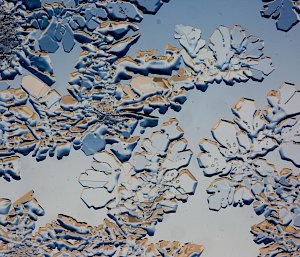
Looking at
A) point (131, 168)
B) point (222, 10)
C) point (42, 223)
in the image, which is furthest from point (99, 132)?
point (222, 10)

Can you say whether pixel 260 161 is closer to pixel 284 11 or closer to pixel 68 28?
pixel 284 11

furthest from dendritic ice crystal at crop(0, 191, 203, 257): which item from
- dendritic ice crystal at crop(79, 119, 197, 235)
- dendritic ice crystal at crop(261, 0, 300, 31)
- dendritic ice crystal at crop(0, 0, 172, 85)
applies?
dendritic ice crystal at crop(261, 0, 300, 31)

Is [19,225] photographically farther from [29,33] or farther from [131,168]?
[29,33]

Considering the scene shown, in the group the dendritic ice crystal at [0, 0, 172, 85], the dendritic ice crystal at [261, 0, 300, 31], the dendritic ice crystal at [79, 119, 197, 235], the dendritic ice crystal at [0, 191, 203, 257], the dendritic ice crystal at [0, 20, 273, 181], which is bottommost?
the dendritic ice crystal at [0, 191, 203, 257]

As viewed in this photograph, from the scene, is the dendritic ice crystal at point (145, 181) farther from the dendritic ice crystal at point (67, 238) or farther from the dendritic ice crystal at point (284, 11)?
the dendritic ice crystal at point (284, 11)

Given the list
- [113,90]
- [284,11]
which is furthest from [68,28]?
[284,11]

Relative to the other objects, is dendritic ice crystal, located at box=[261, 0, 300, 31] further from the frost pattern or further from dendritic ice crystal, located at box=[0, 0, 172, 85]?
dendritic ice crystal, located at box=[0, 0, 172, 85]
